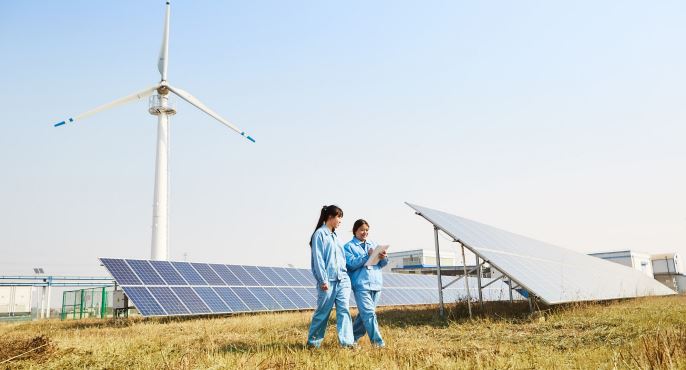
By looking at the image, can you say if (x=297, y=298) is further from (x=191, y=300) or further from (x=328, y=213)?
(x=328, y=213)

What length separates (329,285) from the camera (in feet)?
19.2

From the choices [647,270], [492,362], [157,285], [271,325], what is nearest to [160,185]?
[157,285]

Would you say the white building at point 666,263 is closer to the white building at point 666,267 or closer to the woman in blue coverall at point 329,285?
the white building at point 666,267

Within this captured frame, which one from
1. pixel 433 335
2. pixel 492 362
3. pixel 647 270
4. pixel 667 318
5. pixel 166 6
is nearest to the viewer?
pixel 492 362

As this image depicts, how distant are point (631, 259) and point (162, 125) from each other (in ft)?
158

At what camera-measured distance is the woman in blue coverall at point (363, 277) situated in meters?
6.02

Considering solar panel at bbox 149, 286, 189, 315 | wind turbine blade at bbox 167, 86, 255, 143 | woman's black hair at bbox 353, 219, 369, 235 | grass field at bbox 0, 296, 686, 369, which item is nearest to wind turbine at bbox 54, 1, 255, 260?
wind turbine blade at bbox 167, 86, 255, 143

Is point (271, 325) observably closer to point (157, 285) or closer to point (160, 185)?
point (157, 285)

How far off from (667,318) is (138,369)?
25.6ft

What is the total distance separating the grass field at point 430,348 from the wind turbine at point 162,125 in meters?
12.8

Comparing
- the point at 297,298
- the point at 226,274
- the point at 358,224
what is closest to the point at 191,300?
the point at 226,274

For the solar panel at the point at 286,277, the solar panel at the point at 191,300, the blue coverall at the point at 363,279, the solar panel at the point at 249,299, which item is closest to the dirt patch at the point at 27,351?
the blue coverall at the point at 363,279

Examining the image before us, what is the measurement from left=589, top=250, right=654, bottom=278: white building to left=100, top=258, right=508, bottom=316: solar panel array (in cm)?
4033

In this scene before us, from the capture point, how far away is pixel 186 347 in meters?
6.34
